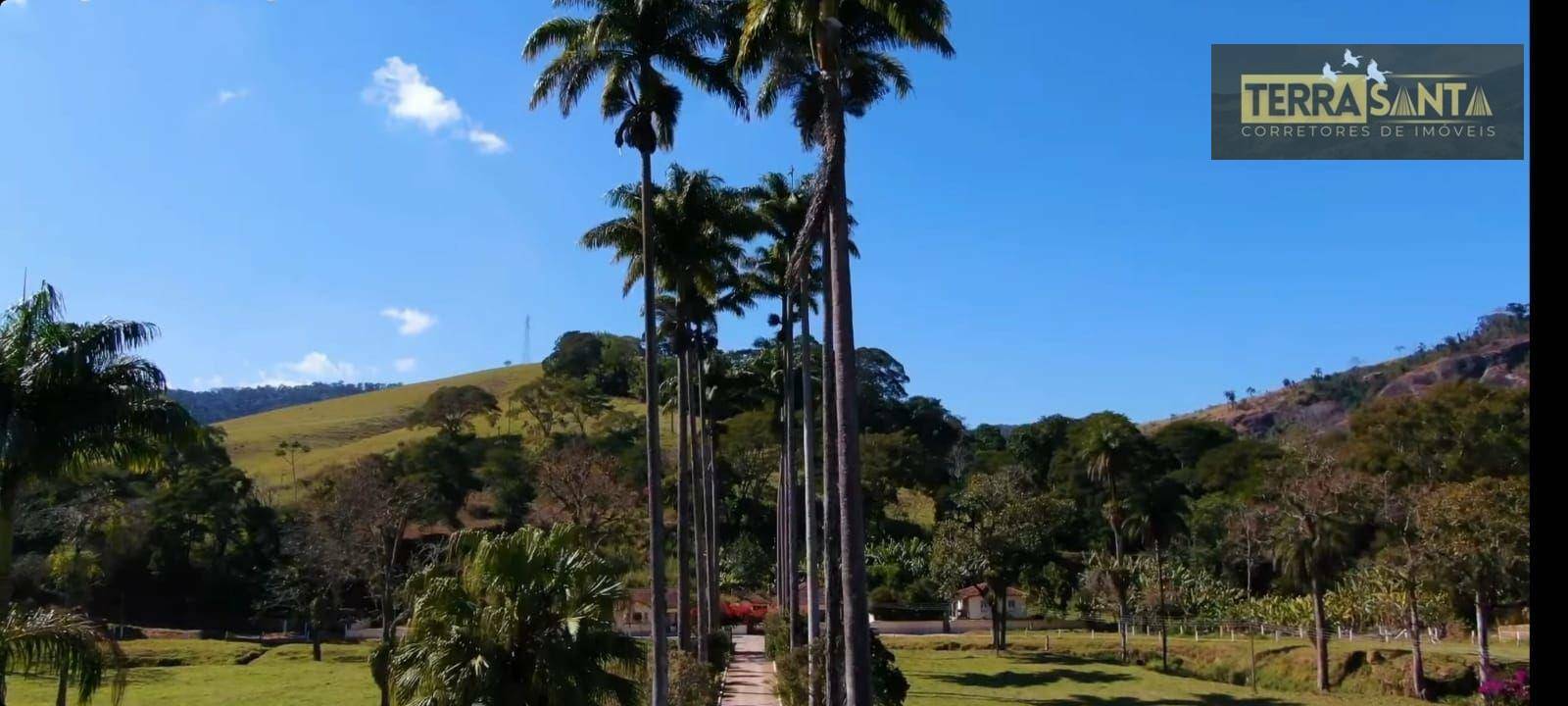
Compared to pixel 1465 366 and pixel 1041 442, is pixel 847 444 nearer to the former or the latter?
pixel 1041 442

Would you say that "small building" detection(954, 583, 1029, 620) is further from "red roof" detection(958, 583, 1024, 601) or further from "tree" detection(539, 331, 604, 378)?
"tree" detection(539, 331, 604, 378)

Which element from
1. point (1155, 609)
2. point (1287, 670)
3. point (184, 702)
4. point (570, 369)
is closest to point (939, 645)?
point (1155, 609)

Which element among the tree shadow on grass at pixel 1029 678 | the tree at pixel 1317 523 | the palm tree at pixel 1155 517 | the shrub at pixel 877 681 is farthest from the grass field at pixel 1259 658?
the shrub at pixel 877 681

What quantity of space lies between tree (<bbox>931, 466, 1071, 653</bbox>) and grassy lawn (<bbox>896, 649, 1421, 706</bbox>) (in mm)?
5885

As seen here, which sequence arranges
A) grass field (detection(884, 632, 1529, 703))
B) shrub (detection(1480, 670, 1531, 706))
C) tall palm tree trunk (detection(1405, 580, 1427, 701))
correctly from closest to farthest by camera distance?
shrub (detection(1480, 670, 1531, 706)), tall palm tree trunk (detection(1405, 580, 1427, 701)), grass field (detection(884, 632, 1529, 703))

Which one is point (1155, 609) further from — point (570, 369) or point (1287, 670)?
point (570, 369)

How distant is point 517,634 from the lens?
15.0 m

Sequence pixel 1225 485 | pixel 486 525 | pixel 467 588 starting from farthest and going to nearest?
pixel 1225 485
pixel 486 525
pixel 467 588

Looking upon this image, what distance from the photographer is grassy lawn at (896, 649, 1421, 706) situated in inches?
1359

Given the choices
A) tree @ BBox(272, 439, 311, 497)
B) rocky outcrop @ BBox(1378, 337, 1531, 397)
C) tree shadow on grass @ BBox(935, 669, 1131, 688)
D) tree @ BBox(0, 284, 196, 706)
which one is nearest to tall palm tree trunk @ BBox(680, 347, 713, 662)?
tree shadow on grass @ BBox(935, 669, 1131, 688)

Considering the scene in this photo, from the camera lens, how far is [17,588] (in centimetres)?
4841

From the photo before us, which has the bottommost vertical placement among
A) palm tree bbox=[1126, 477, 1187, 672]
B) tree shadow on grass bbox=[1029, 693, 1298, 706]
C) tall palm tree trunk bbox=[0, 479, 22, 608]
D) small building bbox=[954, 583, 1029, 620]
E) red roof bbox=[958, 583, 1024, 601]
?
small building bbox=[954, 583, 1029, 620]

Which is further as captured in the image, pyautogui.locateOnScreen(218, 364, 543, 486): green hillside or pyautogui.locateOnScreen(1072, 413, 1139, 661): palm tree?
pyautogui.locateOnScreen(218, 364, 543, 486): green hillside

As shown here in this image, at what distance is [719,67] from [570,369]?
114m
